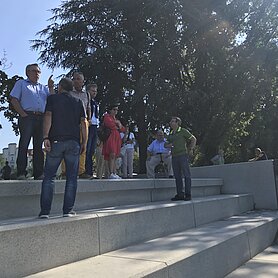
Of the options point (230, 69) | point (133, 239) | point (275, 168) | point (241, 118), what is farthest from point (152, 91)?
point (133, 239)

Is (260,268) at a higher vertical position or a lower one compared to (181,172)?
lower

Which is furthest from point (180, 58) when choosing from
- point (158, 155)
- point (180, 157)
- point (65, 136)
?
point (65, 136)

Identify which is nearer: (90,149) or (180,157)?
(90,149)

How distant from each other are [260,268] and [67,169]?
3015mm

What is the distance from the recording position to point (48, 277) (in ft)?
10.9

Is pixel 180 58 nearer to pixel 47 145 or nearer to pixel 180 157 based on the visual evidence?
pixel 180 157

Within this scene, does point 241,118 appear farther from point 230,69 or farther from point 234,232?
point 234,232

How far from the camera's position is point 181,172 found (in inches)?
292

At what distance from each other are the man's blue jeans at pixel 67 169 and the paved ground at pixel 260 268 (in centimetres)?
235

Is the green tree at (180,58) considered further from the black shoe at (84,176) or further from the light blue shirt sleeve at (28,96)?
the light blue shirt sleeve at (28,96)

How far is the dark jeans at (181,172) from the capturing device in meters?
7.18

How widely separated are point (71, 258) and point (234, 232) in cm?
289

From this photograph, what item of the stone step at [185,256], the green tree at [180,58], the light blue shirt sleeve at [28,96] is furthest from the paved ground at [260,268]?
the green tree at [180,58]

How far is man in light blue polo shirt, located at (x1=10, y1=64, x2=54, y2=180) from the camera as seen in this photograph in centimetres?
528
